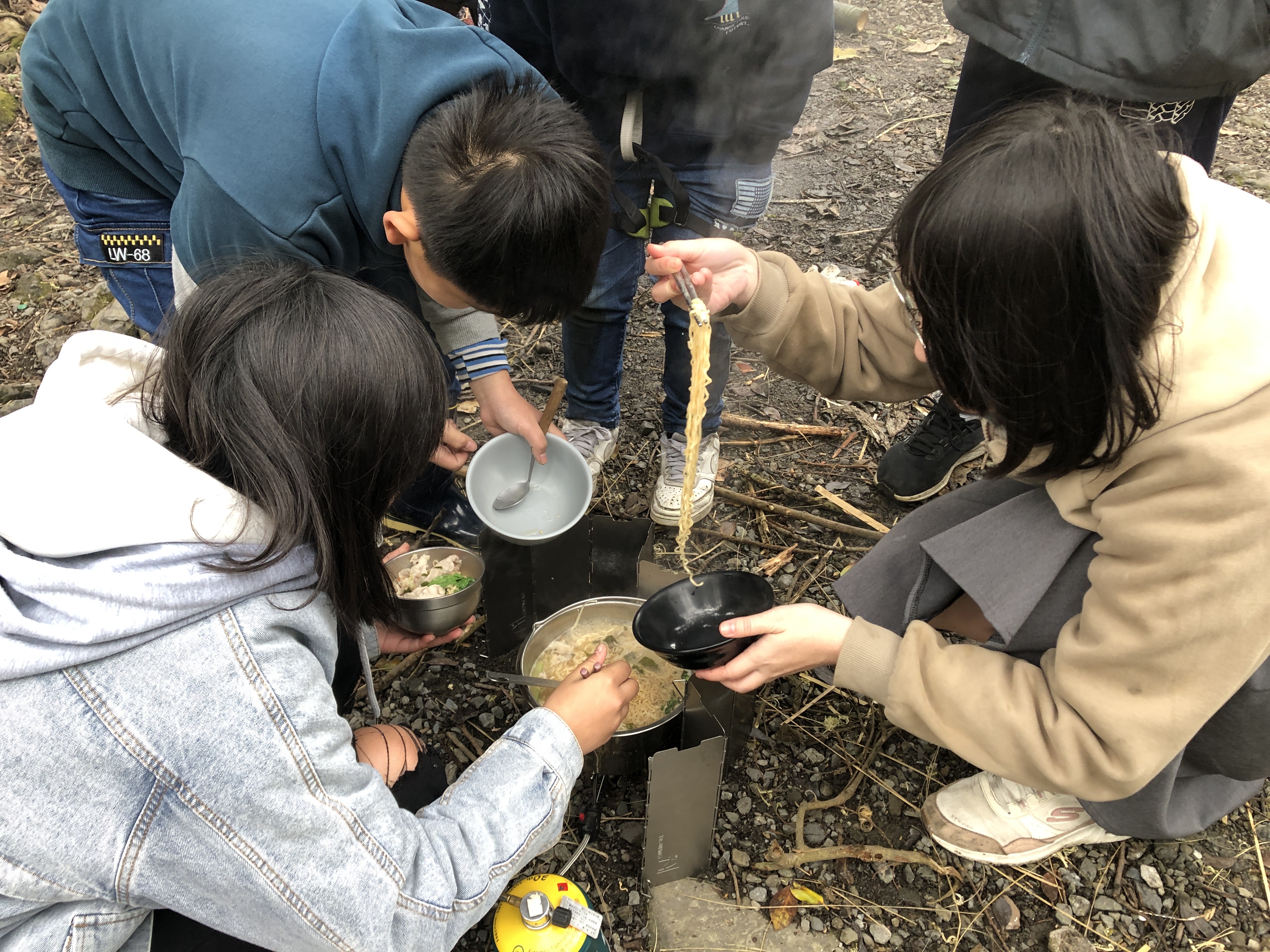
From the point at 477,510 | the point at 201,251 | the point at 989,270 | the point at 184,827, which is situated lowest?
the point at 477,510

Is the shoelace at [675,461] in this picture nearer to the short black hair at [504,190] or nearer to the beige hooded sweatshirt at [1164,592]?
the short black hair at [504,190]

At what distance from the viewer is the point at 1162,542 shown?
1.70 m

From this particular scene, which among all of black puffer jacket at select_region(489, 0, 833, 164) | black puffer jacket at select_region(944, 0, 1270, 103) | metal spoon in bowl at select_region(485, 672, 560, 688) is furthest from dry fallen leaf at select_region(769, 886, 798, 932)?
black puffer jacket at select_region(944, 0, 1270, 103)

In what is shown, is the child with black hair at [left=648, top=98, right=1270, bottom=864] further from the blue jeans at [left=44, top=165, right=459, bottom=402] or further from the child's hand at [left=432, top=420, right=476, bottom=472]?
the blue jeans at [left=44, top=165, right=459, bottom=402]

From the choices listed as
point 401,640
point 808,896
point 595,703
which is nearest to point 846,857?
point 808,896

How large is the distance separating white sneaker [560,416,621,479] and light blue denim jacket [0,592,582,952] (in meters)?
2.33

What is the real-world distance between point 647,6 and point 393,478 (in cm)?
200

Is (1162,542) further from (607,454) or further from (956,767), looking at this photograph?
(607,454)

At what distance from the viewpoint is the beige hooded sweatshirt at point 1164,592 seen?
5.35 ft

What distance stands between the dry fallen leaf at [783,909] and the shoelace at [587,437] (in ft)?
7.26

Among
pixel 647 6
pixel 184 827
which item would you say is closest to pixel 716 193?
pixel 647 6

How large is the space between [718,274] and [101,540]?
200 centimetres

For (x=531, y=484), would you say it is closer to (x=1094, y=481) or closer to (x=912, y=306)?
(x=912, y=306)

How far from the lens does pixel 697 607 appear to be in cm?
252
